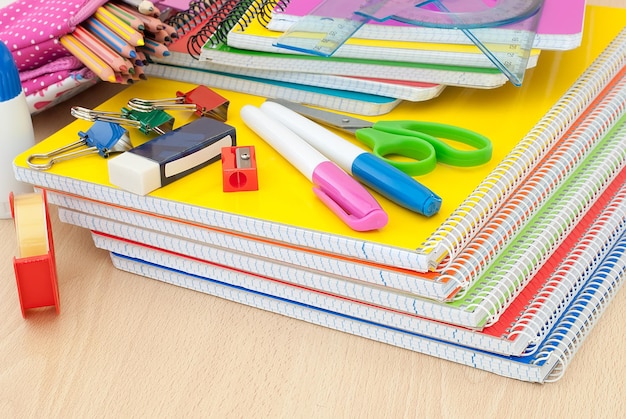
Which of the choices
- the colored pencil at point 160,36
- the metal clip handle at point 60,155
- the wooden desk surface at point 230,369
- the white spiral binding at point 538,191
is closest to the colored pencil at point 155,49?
the colored pencil at point 160,36

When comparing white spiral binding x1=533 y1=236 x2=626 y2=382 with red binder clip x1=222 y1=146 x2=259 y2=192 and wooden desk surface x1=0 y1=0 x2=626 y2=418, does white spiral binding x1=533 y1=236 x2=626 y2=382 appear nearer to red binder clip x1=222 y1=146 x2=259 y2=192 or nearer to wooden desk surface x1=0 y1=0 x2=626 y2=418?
wooden desk surface x1=0 y1=0 x2=626 y2=418

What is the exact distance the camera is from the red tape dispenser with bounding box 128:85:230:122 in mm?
708

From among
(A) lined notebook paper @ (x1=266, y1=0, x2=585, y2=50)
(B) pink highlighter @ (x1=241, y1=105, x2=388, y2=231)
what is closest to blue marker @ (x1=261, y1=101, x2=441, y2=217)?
(B) pink highlighter @ (x1=241, y1=105, x2=388, y2=231)

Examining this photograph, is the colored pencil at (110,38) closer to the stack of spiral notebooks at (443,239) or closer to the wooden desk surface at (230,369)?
the stack of spiral notebooks at (443,239)

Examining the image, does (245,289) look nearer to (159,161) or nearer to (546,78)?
(159,161)

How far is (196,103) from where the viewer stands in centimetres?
73

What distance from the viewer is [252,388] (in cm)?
56

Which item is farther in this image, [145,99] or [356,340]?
[145,99]

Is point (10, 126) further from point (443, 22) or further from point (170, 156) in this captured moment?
point (443, 22)

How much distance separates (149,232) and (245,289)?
9cm

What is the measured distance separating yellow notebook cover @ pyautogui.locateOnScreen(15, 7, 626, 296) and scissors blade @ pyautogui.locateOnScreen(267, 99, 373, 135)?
0.04 m

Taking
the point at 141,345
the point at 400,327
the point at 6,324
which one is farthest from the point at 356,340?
the point at 6,324

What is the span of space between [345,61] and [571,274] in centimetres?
27

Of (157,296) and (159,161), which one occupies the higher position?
(159,161)
